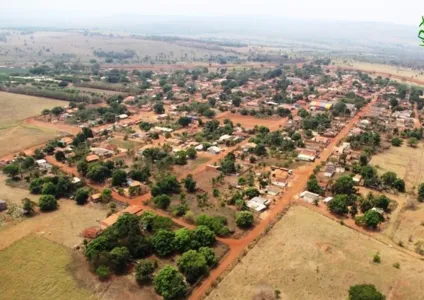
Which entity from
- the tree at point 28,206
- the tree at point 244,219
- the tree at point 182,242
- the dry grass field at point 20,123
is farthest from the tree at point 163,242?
the dry grass field at point 20,123

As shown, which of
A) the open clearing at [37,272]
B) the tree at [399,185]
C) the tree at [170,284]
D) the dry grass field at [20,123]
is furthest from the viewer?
the dry grass field at [20,123]

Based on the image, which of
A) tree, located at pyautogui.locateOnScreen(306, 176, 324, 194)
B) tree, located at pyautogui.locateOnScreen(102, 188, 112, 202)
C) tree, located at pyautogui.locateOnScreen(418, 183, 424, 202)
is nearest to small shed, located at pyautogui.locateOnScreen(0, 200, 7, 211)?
tree, located at pyautogui.locateOnScreen(102, 188, 112, 202)

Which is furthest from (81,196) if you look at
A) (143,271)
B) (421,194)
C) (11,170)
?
(421,194)

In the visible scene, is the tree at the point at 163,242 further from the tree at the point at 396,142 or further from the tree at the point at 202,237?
the tree at the point at 396,142

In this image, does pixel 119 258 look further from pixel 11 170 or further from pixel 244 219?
pixel 11 170

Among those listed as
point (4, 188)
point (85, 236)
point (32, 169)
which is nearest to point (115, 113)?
point (32, 169)

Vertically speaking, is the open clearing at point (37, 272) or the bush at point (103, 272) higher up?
the bush at point (103, 272)
